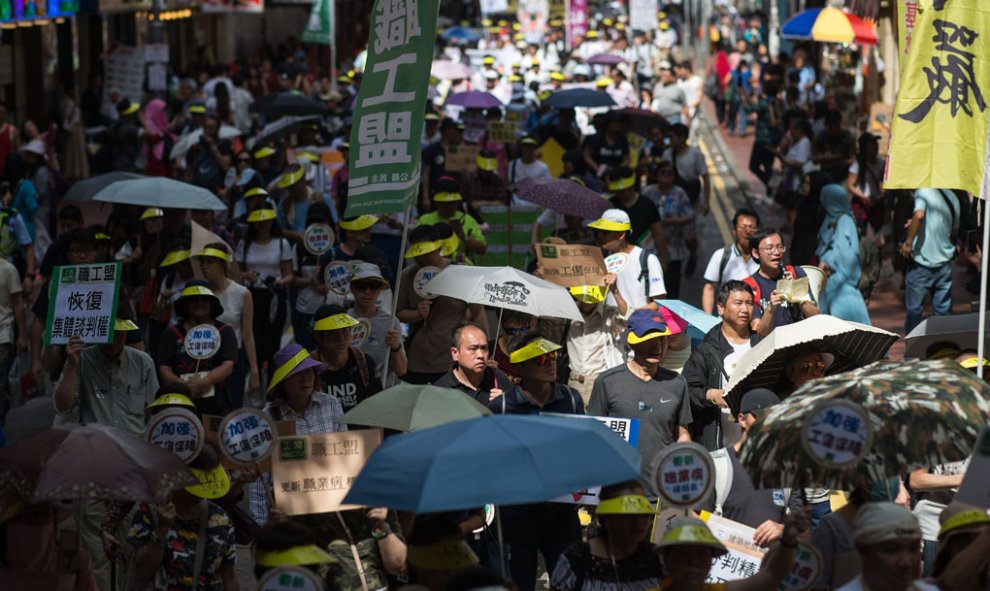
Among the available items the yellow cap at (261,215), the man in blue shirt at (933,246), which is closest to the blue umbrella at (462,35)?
the man in blue shirt at (933,246)

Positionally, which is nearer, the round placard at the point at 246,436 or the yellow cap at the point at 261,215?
the round placard at the point at 246,436

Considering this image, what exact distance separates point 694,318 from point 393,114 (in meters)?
2.61

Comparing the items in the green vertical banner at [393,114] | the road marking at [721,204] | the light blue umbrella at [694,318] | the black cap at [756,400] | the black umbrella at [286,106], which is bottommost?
the road marking at [721,204]

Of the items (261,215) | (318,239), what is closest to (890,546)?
(318,239)

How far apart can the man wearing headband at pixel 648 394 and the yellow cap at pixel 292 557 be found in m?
2.81

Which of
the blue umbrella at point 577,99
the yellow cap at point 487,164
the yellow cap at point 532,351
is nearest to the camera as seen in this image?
the yellow cap at point 532,351

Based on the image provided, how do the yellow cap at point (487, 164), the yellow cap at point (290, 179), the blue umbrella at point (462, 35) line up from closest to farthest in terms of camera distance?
1. the yellow cap at point (290, 179)
2. the yellow cap at point (487, 164)
3. the blue umbrella at point (462, 35)

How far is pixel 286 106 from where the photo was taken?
23438 mm

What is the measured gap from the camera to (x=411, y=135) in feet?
30.5

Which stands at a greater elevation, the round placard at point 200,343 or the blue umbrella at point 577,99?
the round placard at point 200,343

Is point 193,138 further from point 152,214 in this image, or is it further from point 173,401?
point 173,401

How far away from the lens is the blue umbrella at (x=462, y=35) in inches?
2025

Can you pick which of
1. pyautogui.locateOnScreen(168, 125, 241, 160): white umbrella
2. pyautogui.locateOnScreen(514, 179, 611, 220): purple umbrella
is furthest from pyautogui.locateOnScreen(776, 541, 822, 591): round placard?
pyautogui.locateOnScreen(168, 125, 241, 160): white umbrella

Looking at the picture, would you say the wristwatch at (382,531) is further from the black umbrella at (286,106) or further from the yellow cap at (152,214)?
the black umbrella at (286,106)
